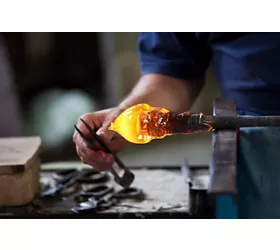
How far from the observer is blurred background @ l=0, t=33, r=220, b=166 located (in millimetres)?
1483

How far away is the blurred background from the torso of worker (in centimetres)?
72

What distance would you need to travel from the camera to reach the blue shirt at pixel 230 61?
58 centimetres

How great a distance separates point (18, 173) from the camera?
1.85ft

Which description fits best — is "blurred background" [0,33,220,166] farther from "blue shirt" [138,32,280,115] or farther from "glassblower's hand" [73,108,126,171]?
"glassblower's hand" [73,108,126,171]

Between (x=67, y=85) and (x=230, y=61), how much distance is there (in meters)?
1.09

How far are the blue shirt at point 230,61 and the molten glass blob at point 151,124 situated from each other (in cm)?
15

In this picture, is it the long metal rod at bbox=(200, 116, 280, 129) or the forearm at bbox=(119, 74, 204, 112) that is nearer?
the long metal rod at bbox=(200, 116, 280, 129)

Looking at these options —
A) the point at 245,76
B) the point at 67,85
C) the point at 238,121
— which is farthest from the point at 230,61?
the point at 67,85

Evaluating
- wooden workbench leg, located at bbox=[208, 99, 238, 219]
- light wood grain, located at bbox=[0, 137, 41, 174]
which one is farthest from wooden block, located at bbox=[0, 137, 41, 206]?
wooden workbench leg, located at bbox=[208, 99, 238, 219]

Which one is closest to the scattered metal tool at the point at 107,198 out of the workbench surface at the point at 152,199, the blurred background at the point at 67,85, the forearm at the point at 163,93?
→ the workbench surface at the point at 152,199

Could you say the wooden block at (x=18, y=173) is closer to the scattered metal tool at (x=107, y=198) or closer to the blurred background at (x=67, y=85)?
the scattered metal tool at (x=107, y=198)

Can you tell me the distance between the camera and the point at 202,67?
724mm

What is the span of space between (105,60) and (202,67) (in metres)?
1.04
